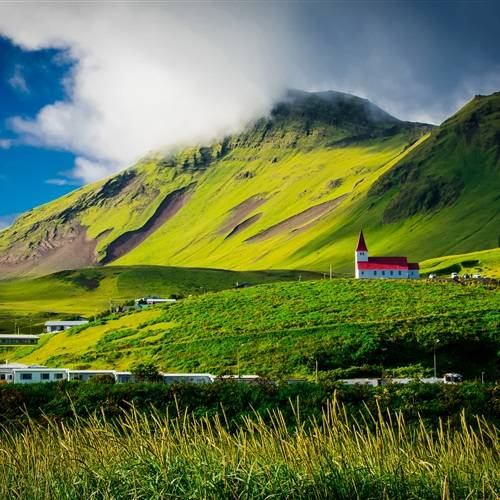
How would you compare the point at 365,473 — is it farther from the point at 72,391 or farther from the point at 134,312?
the point at 134,312

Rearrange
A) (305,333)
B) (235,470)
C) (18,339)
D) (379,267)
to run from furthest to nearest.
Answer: (18,339), (379,267), (305,333), (235,470)

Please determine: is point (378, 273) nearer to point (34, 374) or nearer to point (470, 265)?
point (470, 265)

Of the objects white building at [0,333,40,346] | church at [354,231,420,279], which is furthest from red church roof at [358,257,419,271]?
white building at [0,333,40,346]

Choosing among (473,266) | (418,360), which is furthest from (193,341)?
(473,266)

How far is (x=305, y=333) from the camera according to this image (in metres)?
72.1

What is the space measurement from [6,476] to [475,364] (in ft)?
184

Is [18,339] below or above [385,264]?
below

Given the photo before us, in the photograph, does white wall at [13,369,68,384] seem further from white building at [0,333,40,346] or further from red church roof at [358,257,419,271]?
red church roof at [358,257,419,271]

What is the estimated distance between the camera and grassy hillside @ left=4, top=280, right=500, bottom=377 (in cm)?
6525

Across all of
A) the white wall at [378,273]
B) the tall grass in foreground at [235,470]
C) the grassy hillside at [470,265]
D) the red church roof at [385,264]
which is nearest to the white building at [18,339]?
the white wall at [378,273]

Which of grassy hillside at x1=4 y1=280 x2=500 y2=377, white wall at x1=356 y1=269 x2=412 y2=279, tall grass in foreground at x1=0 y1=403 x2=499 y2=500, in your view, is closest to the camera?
tall grass in foreground at x1=0 y1=403 x2=499 y2=500

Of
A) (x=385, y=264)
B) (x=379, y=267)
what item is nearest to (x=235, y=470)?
A: (x=379, y=267)

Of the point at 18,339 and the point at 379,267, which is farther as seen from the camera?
the point at 18,339

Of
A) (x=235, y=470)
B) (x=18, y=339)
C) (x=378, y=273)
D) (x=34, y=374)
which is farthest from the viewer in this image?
(x=18, y=339)
